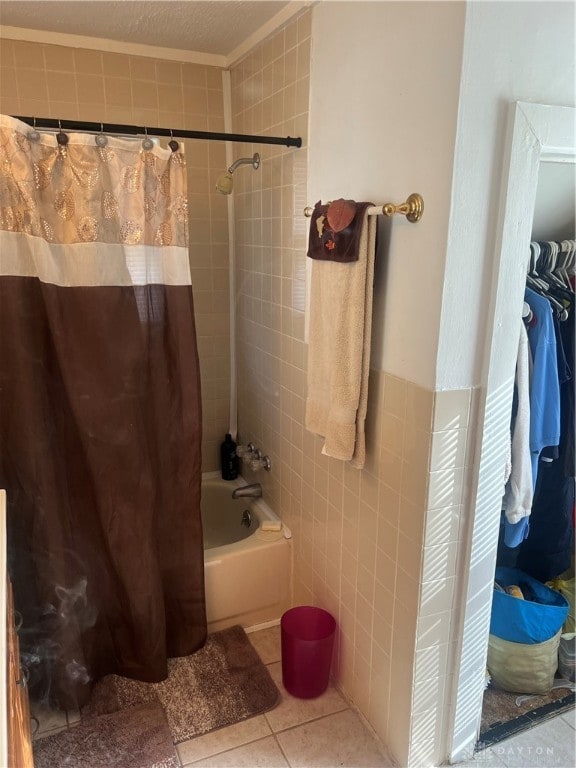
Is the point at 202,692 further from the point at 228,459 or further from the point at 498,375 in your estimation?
the point at 498,375

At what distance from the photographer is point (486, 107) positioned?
129 cm

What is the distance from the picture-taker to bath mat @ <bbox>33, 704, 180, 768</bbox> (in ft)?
5.72

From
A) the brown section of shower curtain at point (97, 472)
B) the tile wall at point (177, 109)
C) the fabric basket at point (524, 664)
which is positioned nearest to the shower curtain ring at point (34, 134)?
the brown section of shower curtain at point (97, 472)

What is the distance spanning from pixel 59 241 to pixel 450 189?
1.13 metres

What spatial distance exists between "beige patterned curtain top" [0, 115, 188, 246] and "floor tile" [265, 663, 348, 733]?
63.2 inches

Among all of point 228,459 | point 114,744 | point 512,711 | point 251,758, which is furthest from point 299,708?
point 228,459

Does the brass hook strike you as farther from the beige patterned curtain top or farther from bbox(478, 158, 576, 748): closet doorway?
the beige patterned curtain top

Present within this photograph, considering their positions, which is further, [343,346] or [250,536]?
[250,536]

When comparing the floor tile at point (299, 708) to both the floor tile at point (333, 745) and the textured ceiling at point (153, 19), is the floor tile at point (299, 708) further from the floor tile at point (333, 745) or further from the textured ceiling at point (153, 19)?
the textured ceiling at point (153, 19)

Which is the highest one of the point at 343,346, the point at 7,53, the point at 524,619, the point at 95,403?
the point at 7,53

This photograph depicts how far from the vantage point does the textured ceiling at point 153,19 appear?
1.93 m

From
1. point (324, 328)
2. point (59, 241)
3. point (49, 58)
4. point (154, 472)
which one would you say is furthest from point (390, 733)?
point (49, 58)

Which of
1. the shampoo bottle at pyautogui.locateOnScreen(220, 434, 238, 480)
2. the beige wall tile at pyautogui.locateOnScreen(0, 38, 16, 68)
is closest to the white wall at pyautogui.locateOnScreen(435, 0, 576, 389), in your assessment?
the shampoo bottle at pyautogui.locateOnScreen(220, 434, 238, 480)

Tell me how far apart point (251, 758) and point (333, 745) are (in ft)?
0.87
